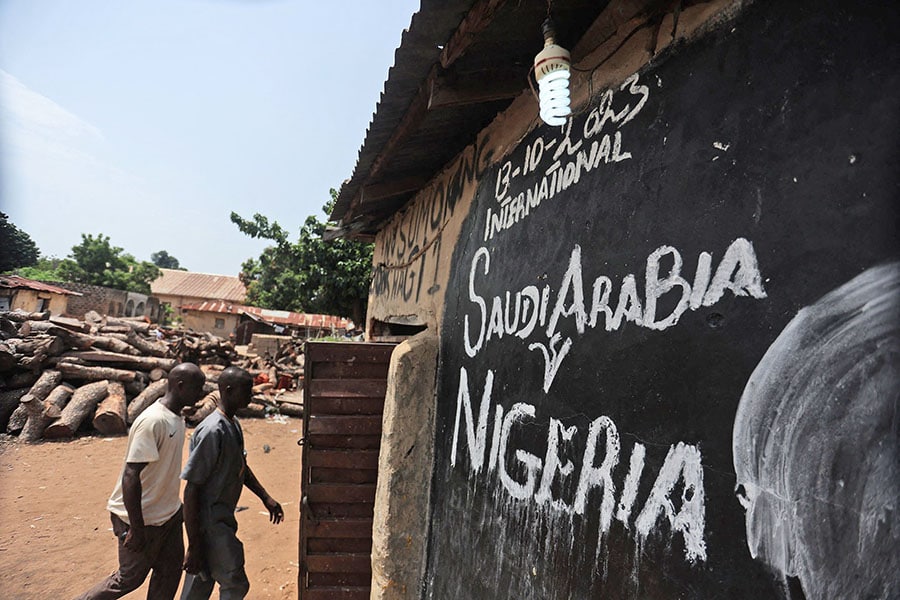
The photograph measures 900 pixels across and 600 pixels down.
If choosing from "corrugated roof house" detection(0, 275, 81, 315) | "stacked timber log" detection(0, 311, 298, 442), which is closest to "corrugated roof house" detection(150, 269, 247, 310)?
"corrugated roof house" detection(0, 275, 81, 315)

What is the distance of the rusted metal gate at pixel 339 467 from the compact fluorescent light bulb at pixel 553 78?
7.01 feet

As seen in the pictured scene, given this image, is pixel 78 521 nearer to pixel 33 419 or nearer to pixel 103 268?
pixel 33 419

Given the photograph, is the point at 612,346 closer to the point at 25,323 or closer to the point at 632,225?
the point at 632,225

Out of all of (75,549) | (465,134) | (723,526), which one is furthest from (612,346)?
(75,549)

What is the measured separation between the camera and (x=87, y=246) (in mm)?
36562

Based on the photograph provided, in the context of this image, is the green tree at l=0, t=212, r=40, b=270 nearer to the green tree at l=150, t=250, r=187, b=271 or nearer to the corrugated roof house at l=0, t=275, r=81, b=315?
the corrugated roof house at l=0, t=275, r=81, b=315

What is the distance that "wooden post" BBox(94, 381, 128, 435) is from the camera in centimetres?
902

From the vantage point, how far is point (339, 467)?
136 inches

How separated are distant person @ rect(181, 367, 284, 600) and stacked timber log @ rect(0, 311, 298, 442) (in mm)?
7317

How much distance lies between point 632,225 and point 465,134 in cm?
191

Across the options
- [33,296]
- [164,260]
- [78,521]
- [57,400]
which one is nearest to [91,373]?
[57,400]

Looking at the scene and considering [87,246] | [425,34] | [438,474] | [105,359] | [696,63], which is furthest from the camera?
[87,246]

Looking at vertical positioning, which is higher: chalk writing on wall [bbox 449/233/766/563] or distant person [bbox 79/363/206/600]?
chalk writing on wall [bbox 449/233/766/563]

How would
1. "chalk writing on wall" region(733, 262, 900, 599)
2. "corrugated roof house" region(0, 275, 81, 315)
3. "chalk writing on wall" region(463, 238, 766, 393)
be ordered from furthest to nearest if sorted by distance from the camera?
"corrugated roof house" region(0, 275, 81, 315)
"chalk writing on wall" region(463, 238, 766, 393)
"chalk writing on wall" region(733, 262, 900, 599)
